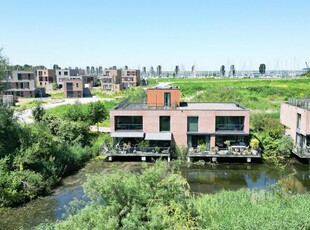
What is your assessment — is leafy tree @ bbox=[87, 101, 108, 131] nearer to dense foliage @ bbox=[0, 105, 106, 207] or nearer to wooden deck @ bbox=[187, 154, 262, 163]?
dense foliage @ bbox=[0, 105, 106, 207]

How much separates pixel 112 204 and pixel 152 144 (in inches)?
872

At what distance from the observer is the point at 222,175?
3036 cm

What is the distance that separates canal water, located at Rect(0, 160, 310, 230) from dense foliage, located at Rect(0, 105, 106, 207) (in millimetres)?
922

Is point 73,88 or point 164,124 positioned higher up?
point 73,88

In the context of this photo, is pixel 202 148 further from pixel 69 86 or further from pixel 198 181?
pixel 69 86

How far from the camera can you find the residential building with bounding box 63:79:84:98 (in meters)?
92.2

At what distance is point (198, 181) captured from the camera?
94.9ft

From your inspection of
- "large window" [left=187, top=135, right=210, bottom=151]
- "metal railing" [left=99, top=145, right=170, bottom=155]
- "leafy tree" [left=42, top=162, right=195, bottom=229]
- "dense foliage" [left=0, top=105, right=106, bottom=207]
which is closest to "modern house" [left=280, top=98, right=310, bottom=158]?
"large window" [left=187, top=135, right=210, bottom=151]

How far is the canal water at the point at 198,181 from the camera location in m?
22.2

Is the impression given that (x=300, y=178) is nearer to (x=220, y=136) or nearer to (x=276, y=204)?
(x=220, y=136)

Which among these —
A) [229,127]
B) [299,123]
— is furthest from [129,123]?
[299,123]

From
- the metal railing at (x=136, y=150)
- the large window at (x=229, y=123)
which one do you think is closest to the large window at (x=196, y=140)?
the large window at (x=229, y=123)

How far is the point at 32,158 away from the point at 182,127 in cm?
1521

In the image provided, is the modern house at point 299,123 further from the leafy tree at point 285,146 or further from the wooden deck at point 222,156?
the wooden deck at point 222,156
